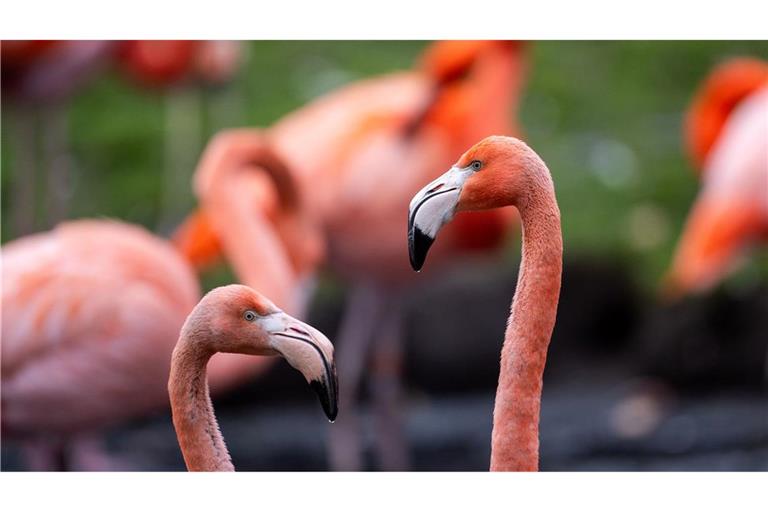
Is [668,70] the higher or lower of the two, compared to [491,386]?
higher

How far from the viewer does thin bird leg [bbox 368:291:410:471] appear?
13.1ft

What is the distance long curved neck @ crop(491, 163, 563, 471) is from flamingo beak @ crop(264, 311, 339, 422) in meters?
0.24

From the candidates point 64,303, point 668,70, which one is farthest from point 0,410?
point 668,70

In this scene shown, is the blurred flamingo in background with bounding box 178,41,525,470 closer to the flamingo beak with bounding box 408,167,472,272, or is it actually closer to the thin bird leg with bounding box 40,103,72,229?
the thin bird leg with bounding box 40,103,72,229

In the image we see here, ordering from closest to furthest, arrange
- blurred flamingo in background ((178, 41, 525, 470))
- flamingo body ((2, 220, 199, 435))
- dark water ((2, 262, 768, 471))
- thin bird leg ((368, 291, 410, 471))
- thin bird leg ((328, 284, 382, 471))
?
flamingo body ((2, 220, 199, 435))
blurred flamingo in background ((178, 41, 525, 470))
thin bird leg ((328, 284, 382, 471))
thin bird leg ((368, 291, 410, 471))
dark water ((2, 262, 768, 471))

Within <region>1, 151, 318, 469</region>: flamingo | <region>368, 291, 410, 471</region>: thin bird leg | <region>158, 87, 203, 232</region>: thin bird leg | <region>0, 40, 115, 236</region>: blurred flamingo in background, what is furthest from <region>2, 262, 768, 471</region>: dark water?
<region>1, 151, 318, 469</region>: flamingo

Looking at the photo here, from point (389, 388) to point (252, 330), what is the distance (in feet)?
8.72

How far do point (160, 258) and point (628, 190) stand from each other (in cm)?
293

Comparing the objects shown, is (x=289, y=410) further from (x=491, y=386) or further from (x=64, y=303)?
(x=64, y=303)

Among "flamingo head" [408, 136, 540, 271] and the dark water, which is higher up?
"flamingo head" [408, 136, 540, 271]

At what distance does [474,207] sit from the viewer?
1518mm

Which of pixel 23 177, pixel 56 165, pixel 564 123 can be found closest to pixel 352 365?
pixel 23 177

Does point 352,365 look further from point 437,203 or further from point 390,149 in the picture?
point 437,203

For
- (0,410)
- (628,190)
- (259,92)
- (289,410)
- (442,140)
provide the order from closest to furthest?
(0,410), (442,140), (289,410), (628,190), (259,92)
